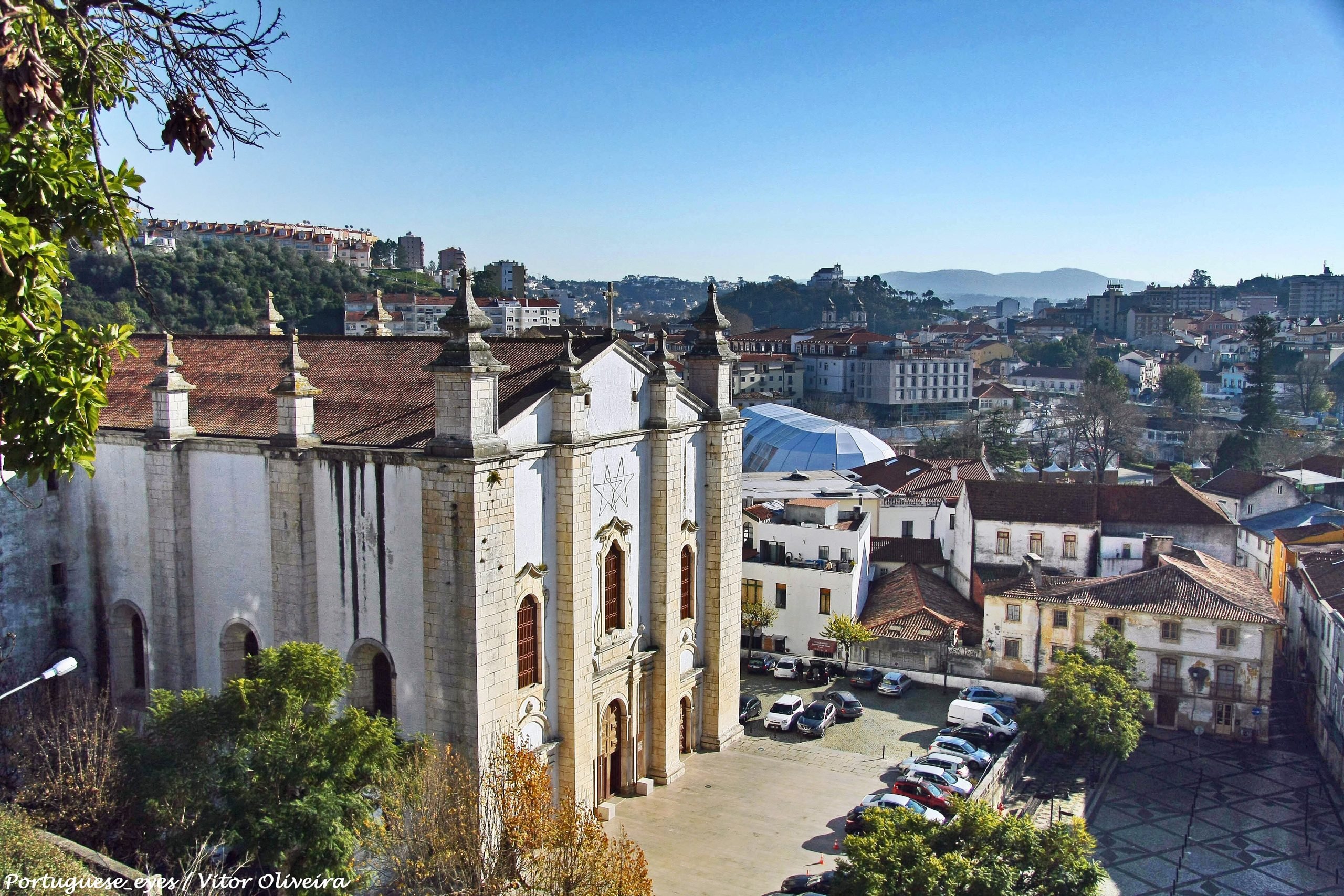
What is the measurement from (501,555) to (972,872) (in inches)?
385

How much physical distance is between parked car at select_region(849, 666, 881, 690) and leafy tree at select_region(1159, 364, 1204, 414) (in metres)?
71.0

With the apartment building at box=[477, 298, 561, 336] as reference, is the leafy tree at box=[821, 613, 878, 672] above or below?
below

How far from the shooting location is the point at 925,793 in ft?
83.7

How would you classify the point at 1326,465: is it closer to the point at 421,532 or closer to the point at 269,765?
the point at 421,532

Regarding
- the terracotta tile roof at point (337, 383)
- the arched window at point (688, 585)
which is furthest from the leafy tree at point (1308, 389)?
the terracotta tile roof at point (337, 383)

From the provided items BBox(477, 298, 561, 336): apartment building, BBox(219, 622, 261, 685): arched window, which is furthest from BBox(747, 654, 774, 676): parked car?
BBox(477, 298, 561, 336): apartment building

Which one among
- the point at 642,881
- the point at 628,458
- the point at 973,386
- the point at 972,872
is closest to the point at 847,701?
the point at 628,458

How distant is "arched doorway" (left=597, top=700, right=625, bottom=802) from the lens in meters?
23.9

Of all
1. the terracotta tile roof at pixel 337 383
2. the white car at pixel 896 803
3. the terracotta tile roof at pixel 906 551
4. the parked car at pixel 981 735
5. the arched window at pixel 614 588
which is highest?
the terracotta tile roof at pixel 337 383

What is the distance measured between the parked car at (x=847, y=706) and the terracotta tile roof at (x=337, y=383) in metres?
14.8

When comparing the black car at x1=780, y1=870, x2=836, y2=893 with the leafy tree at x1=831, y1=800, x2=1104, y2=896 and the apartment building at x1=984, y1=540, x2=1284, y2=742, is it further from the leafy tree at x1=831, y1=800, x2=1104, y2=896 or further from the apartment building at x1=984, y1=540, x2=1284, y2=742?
the apartment building at x1=984, y1=540, x2=1284, y2=742

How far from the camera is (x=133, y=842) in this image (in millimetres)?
16906

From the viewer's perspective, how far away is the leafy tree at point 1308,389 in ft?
309

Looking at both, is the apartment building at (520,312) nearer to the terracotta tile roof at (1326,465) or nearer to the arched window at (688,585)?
the terracotta tile roof at (1326,465)
